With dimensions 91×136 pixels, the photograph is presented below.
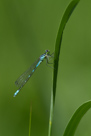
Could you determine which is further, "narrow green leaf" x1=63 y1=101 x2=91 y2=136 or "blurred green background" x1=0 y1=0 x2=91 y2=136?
"blurred green background" x1=0 y1=0 x2=91 y2=136

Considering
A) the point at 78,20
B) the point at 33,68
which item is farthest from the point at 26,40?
the point at 78,20

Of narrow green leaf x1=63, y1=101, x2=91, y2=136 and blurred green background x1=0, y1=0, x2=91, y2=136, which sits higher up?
blurred green background x1=0, y1=0, x2=91, y2=136

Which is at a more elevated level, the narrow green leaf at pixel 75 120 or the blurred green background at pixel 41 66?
the blurred green background at pixel 41 66

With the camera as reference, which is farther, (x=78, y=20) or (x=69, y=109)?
(x=78, y=20)

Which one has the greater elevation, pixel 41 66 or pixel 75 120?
pixel 41 66

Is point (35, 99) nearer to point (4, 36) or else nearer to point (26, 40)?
point (26, 40)

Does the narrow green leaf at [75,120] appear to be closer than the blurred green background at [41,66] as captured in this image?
Yes

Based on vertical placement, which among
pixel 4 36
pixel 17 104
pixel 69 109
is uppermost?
pixel 4 36

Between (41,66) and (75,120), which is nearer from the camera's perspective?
(75,120)
